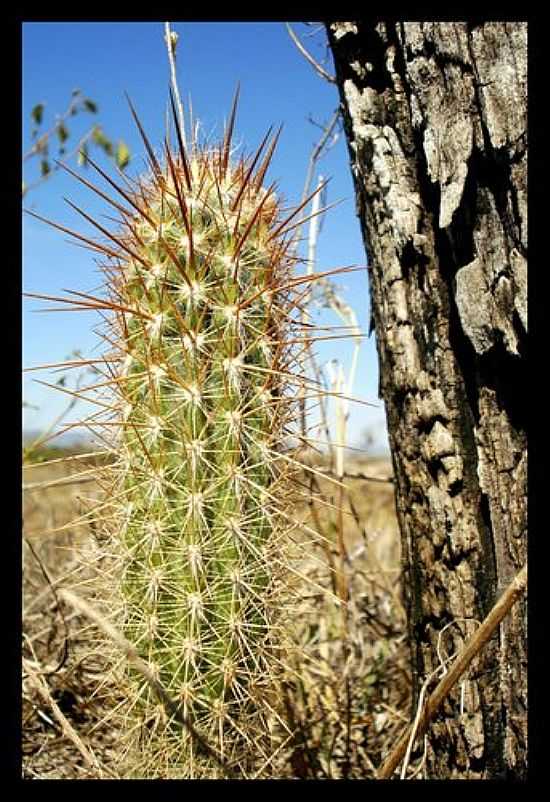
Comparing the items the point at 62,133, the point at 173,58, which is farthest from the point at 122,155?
the point at 173,58

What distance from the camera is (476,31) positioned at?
3.53ft

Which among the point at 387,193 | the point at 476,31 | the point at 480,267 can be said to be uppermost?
the point at 476,31

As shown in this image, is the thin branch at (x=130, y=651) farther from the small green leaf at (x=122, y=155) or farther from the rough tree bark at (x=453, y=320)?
the small green leaf at (x=122, y=155)

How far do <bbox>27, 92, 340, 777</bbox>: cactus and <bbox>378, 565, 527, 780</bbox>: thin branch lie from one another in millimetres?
196

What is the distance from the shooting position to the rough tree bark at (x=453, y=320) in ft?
3.58

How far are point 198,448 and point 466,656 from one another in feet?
1.41

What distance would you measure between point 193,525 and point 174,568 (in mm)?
67

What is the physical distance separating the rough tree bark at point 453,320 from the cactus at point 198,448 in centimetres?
22

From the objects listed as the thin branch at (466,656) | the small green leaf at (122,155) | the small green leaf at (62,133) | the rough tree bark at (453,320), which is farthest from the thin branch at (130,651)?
the small green leaf at (62,133)

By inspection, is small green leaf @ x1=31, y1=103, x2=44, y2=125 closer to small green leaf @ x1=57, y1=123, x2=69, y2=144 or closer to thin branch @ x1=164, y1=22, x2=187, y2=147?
small green leaf @ x1=57, y1=123, x2=69, y2=144

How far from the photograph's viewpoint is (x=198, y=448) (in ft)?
3.42
